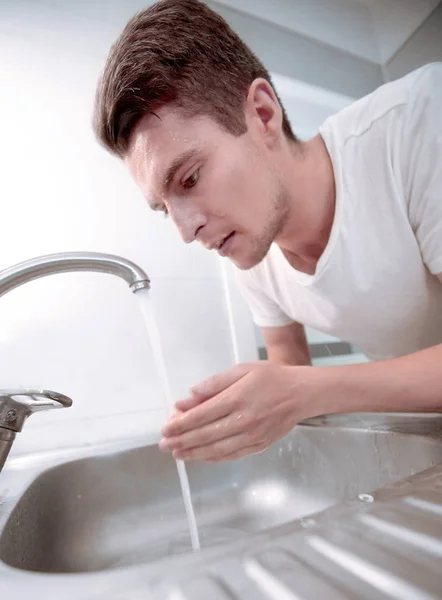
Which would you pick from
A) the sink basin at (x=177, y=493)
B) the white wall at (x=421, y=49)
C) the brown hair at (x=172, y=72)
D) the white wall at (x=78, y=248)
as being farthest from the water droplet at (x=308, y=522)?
the white wall at (x=421, y=49)

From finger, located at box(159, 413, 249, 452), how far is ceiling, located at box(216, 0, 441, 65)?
137 centimetres

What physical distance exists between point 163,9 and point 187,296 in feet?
1.96

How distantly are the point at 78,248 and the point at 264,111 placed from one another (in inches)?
20.2

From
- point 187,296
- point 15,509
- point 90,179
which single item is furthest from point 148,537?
Answer: point 90,179

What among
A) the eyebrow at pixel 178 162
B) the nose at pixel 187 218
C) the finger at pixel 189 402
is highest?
the eyebrow at pixel 178 162

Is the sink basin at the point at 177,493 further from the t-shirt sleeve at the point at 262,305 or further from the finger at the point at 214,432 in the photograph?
the t-shirt sleeve at the point at 262,305

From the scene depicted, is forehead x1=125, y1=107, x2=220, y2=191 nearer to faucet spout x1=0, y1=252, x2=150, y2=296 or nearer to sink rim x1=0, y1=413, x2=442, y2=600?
faucet spout x1=0, y1=252, x2=150, y2=296

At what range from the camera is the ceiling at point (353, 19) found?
1376 mm

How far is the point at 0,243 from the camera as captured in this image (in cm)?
89

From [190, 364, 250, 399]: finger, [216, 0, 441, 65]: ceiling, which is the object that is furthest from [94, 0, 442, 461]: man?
[216, 0, 441, 65]: ceiling

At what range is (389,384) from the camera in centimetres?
55

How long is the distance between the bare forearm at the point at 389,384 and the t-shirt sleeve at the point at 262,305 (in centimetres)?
43

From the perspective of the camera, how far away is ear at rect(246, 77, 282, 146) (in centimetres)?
69

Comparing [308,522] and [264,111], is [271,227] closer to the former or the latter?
[264,111]
